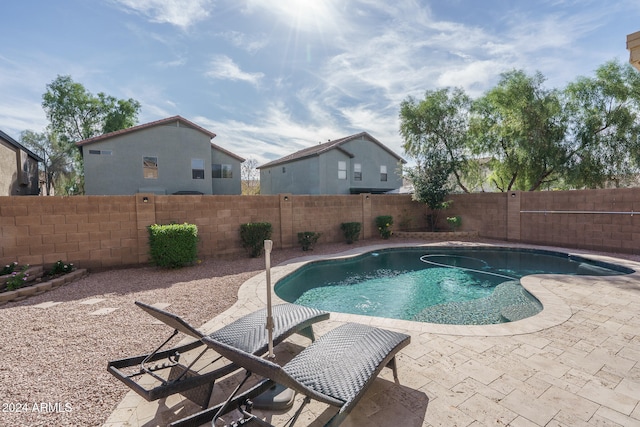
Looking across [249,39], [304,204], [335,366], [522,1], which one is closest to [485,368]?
[335,366]

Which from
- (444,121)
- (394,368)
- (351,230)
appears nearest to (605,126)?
(444,121)

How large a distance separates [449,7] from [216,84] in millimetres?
9583

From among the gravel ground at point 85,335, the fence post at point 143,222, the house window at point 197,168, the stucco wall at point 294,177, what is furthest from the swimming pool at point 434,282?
the house window at point 197,168

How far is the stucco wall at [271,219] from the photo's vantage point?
734 centimetres

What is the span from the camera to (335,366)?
252cm

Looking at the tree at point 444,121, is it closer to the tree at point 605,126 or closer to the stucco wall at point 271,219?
the stucco wall at point 271,219

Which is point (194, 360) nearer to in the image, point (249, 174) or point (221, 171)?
point (221, 171)

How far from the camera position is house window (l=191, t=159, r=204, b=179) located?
1786cm

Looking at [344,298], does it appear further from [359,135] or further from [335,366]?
[359,135]

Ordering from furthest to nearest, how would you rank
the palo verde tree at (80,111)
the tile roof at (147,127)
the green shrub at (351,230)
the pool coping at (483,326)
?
the palo verde tree at (80,111)
the tile roof at (147,127)
the green shrub at (351,230)
the pool coping at (483,326)

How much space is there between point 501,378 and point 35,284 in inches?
353

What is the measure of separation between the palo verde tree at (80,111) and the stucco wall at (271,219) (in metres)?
21.2

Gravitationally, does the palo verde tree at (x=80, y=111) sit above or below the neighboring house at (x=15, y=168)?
above

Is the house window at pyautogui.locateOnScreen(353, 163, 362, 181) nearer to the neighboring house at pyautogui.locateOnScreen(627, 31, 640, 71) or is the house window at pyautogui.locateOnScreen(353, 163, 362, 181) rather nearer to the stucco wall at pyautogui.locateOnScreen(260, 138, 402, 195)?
the stucco wall at pyautogui.locateOnScreen(260, 138, 402, 195)
